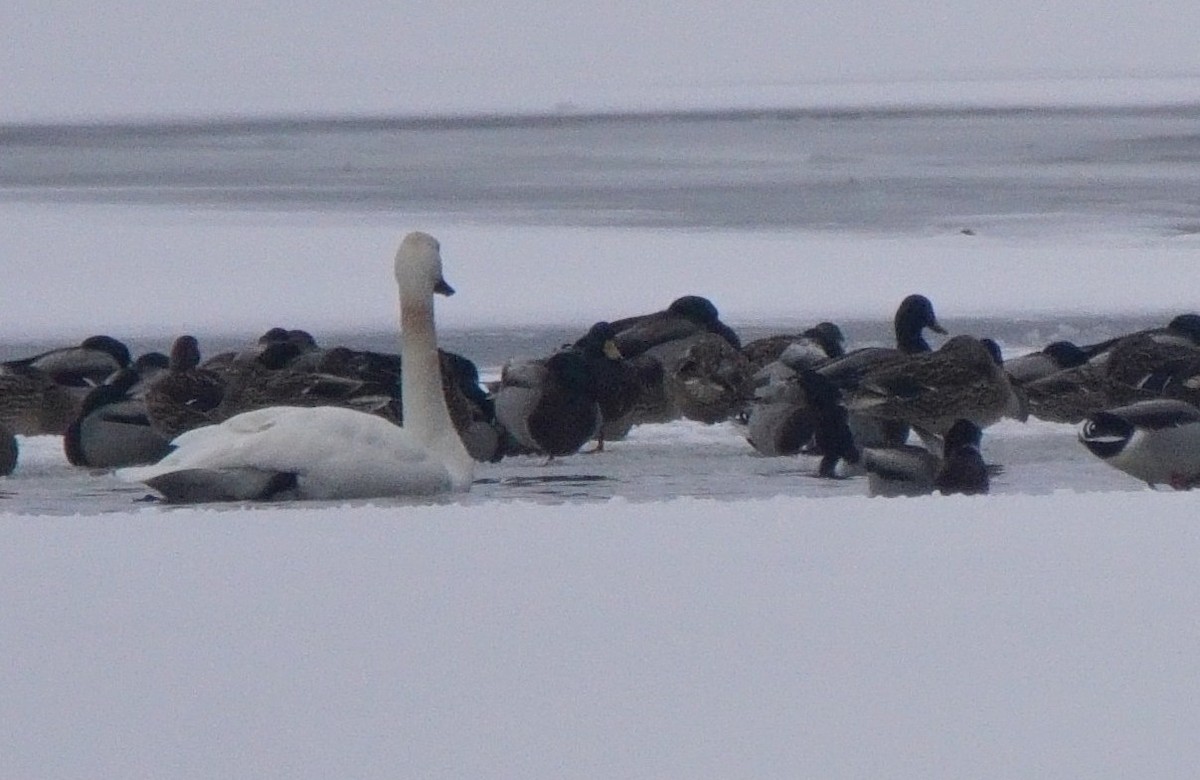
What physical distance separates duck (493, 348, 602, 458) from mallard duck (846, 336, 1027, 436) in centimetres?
80

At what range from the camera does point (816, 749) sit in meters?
3.06

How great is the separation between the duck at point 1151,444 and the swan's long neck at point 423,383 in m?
1.70

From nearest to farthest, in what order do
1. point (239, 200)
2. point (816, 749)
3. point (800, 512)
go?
point (816, 749)
point (800, 512)
point (239, 200)

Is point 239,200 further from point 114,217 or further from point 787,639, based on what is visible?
point 787,639

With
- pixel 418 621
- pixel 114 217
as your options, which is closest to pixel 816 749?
pixel 418 621

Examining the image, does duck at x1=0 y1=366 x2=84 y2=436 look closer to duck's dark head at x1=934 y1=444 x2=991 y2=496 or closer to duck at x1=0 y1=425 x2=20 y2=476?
duck at x1=0 y1=425 x2=20 y2=476

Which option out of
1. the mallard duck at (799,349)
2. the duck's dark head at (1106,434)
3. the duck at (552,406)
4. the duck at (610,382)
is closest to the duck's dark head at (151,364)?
the duck at (552,406)

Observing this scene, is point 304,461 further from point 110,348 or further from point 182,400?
point 110,348

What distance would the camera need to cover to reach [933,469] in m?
5.96

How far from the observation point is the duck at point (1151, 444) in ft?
19.2

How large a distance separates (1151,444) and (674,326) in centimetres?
259

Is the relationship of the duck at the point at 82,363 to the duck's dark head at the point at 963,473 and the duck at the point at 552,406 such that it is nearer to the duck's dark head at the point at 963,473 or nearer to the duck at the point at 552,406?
the duck at the point at 552,406

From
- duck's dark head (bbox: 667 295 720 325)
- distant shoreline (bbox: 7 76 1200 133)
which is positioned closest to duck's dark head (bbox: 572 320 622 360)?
duck's dark head (bbox: 667 295 720 325)

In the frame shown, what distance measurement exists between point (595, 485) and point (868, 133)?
15.9 m
